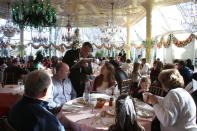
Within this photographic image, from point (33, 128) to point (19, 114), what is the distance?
0.15 meters

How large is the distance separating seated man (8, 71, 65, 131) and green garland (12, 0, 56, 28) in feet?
11.7

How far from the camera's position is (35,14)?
5.57 m

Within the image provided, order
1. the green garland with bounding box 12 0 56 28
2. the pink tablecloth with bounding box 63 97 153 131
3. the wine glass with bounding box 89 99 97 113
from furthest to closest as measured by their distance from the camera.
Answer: the green garland with bounding box 12 0 56 28
the wine glass with bounding box 89 99 97 113
the pink tablecloth with bounding box 63 97 153 131

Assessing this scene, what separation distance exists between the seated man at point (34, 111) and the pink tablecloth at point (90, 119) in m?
0.45

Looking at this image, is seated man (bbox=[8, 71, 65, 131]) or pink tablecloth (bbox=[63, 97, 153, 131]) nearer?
seated man (bbox=[8, 71, 65, 131])

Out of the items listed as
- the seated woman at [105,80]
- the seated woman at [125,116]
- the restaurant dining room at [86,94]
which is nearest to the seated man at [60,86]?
the restaurant dining room at [86,94]

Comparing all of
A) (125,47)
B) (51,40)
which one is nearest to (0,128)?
(125,47)

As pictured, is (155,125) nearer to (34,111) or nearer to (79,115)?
(79,115)

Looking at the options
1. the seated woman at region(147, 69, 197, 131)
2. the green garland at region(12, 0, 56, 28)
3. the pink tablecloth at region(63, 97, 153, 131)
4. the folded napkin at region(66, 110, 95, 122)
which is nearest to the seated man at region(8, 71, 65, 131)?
the pink tablecloth at region(63, 97, 153, 131)

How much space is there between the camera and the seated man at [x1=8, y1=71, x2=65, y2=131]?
6.83 ft

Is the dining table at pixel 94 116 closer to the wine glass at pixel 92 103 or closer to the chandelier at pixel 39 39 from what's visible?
the wine glass at pixel 92 103

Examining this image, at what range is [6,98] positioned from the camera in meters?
4.46

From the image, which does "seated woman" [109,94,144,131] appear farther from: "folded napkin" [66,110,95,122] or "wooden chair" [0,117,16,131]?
"folded napkin" [66,110,95,122]

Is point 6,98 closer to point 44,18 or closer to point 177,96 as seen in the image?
point 44,18
